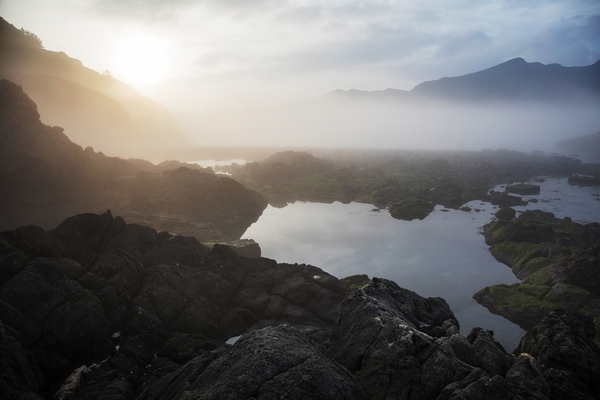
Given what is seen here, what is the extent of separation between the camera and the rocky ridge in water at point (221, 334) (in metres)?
12.3

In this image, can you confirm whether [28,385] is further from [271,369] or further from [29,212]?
[29,212]

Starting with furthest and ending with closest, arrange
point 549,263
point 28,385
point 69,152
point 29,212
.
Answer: point 69,152 → point 29,212 → point 549,263 → point 28,385

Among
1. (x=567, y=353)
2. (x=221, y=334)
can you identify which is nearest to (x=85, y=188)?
(x=221, y=334)

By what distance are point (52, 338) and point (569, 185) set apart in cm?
15905

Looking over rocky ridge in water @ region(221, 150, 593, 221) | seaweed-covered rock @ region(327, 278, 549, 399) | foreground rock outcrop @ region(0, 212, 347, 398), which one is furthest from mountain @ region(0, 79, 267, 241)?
seaweed-covered rock @ region(327, 278, 549, 399)

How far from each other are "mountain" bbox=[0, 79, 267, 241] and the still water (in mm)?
9859

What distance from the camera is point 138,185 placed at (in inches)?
2744

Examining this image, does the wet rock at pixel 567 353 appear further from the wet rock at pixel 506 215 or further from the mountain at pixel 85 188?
the wet rock at pixel 506 215

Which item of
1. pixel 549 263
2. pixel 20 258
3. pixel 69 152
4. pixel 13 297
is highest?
pixel 69 152

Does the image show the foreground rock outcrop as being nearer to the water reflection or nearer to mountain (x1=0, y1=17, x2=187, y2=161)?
the water reflection

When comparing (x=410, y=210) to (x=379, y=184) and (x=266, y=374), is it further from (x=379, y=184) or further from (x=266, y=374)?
(x=266, y=374)

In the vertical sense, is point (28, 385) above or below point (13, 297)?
below

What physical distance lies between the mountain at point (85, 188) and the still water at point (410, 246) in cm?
986

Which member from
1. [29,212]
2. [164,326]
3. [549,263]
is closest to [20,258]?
[164,326]
